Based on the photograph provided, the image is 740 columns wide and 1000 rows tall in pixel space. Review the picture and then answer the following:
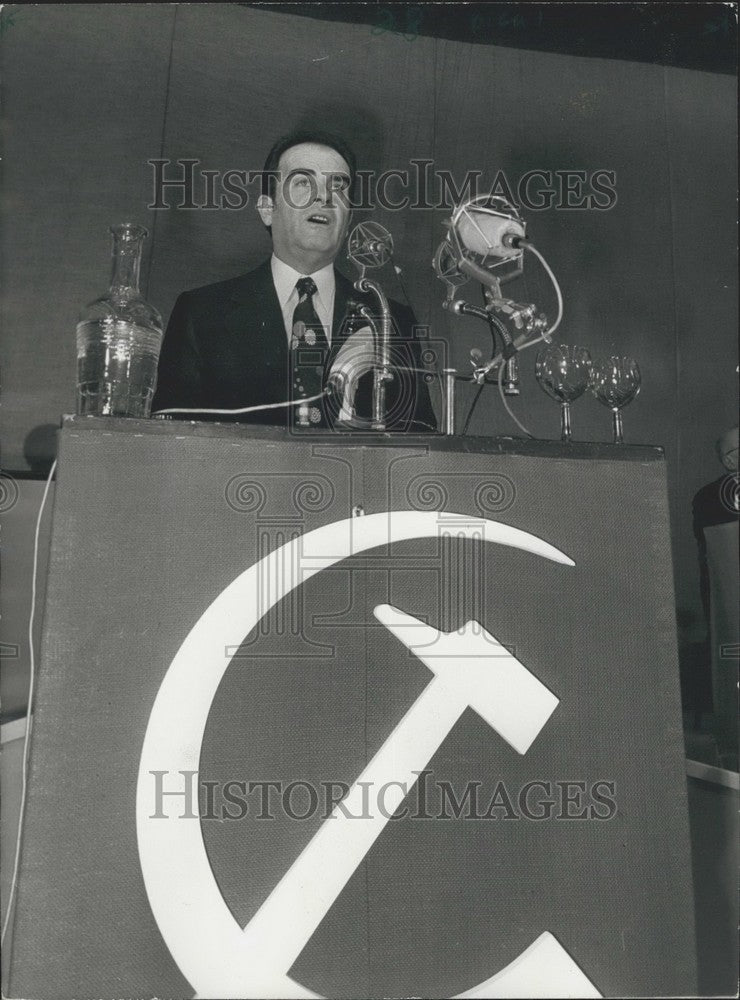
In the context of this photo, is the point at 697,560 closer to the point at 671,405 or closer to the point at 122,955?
the point at 671,405

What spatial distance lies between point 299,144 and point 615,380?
98cm

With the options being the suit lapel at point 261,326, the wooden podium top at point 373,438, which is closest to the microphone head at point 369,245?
the suit lapel at point 261,326

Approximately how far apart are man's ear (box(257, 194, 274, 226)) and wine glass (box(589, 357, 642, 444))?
0.88m

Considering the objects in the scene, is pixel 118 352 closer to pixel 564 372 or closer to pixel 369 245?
pixel 369 245

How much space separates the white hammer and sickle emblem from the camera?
127 centimetres

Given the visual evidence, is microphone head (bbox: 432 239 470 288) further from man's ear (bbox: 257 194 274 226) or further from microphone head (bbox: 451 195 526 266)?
man's ear (bbox: 257 194 274 226)

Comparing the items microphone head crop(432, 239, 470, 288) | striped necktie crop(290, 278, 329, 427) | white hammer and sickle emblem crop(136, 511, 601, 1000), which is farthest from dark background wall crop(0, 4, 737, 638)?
white hammer and sickle emblem crop(136, 511, 601, 1000)

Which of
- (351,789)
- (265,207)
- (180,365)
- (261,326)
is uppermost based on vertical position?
(265,207)

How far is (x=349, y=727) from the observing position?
1.35m

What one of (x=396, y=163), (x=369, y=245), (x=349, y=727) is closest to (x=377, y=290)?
(x=369, y=245)

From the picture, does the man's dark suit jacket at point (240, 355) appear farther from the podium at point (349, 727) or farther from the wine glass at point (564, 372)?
the podium at point (349, 727)

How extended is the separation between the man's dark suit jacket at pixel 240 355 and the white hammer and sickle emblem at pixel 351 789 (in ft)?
2.02

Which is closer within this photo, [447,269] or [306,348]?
[447,269]

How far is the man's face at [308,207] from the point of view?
2.08 metres
